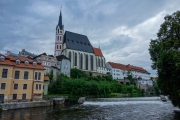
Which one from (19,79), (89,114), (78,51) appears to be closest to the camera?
(89,114)

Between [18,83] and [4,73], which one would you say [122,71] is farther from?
[4,73]

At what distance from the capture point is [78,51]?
94688mm

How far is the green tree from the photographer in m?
16.9

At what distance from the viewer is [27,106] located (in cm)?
2978

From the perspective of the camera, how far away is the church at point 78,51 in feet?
299

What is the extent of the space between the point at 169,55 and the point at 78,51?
78962mm

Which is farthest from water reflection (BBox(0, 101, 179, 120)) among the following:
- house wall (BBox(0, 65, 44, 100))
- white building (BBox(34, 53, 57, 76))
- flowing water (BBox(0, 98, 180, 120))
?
white building (BBox(34, 53, 57, 76))

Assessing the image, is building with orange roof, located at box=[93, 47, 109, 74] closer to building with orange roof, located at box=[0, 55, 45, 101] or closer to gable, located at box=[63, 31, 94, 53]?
gable, located at box=[63, 31, 94, 53]

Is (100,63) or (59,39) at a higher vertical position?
(59,39)

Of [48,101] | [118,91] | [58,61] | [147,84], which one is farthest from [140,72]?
[48,101]

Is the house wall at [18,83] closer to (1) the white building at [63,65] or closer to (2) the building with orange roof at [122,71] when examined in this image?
(1) the white building at [63,65]

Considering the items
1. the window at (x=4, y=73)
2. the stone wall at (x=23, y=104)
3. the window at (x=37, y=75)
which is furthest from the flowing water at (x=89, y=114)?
the window at (x=37, y=75)

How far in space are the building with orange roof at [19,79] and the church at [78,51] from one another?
172 ft

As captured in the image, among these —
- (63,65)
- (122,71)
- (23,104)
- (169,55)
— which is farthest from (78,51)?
(169,55)
